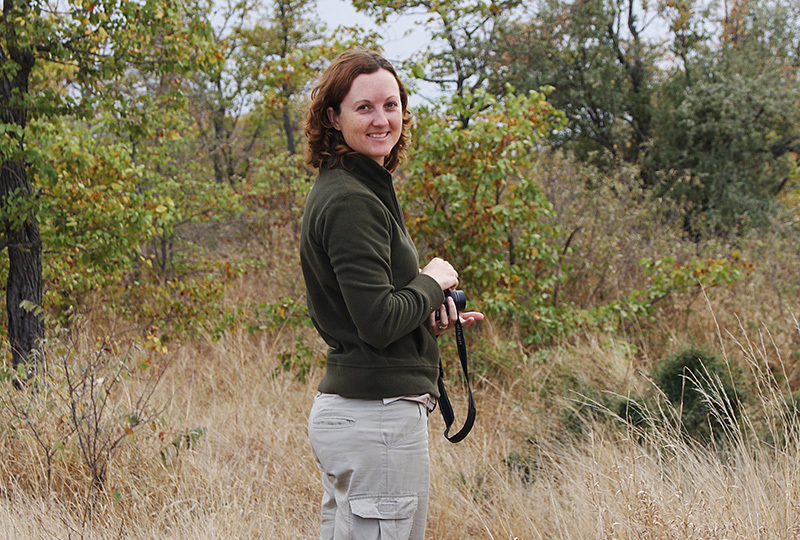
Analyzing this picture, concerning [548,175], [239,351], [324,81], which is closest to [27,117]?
[239,351]

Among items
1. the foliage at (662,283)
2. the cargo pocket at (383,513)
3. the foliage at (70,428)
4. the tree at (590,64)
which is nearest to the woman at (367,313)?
the cargo pocket at (383,513)

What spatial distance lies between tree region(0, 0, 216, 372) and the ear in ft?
9.45

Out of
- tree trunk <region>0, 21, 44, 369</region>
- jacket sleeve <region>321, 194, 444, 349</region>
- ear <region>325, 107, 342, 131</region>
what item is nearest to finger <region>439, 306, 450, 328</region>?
jacket sleeve <region>321, 194, 444, 349</region>

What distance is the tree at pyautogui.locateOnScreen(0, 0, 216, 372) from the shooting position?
4.40 meters

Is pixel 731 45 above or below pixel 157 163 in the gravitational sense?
above

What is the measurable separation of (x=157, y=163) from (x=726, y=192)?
10147 mm

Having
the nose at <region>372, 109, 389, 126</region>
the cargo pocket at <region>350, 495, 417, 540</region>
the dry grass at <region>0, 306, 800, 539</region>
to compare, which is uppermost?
the nose at <region>372, 109, 389, 126</region>

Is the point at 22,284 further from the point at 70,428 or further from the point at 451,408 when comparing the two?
the point at 451,408

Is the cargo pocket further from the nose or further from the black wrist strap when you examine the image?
the nose

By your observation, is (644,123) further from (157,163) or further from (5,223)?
(5,223)

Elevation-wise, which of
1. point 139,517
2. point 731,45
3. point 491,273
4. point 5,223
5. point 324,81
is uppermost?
point 731,45

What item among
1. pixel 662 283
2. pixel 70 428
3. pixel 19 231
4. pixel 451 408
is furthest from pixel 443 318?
pixel 662 283

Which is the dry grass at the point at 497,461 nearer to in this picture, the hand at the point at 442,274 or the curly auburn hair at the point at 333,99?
the hand at the point at 442,274

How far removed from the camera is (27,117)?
191 inches
